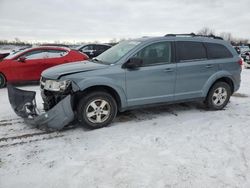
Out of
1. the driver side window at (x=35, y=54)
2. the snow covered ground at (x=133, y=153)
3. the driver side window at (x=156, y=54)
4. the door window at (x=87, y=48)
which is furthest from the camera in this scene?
the door window at (x=87, y=48)

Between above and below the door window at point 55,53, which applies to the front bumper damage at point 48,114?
below

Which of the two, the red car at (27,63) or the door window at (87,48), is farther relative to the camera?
the door window at (87,48)

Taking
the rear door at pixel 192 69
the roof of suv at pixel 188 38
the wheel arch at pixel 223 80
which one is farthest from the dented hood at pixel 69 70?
the wheel arch at pixel 223 80

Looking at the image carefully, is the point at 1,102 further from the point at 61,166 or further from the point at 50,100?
the point at 61,166

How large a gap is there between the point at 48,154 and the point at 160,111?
3.07m

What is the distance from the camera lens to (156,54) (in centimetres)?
543

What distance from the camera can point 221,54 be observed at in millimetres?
6199

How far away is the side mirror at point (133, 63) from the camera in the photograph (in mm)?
4992

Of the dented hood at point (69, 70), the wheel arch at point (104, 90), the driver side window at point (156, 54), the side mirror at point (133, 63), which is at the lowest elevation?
the wheel arch at point (104, 90)

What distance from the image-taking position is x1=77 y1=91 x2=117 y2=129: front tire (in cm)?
475

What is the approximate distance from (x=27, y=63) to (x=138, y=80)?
18.3ft

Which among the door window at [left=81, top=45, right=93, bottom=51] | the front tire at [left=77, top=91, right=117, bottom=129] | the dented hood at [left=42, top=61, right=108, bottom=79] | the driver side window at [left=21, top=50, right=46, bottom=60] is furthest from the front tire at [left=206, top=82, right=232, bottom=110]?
the door window at [left=81, top=45, right=93, bottom=51]

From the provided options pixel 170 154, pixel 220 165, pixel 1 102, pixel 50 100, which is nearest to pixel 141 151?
pixel 170 154

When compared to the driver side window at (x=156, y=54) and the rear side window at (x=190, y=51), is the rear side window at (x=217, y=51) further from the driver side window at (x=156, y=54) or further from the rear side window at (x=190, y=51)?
the driver side window at (x=156, y=54)
